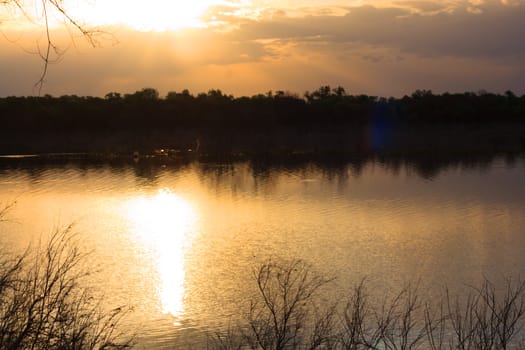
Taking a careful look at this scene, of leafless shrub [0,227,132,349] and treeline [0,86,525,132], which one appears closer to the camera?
leafless shrub [0,227,132,349]

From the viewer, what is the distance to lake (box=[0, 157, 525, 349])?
9398 mm

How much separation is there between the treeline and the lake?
603 inches

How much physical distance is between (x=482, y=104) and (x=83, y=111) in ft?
74.2

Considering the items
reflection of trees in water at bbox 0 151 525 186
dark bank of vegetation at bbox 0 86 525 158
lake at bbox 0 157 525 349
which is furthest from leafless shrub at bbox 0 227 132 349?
dark bank of vegetation at bbox 0 86 525 158

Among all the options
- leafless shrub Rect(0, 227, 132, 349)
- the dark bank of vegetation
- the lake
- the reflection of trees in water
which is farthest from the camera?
the dark bank of vegetation

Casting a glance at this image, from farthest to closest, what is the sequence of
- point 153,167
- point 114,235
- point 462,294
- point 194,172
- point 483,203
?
point 153,167 → point 194,172 → point 483,203 → point 114,235 → point 462,294

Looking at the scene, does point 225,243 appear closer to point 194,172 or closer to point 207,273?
point 207,273

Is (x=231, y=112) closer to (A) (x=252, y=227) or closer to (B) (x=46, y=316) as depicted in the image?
(A) (x=252, y=227)

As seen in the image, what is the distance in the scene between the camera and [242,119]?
134 feet

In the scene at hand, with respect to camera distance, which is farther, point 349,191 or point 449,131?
point 449,131

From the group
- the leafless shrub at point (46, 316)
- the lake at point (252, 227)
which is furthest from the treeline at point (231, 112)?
the leafless shrub at point (46, 316)

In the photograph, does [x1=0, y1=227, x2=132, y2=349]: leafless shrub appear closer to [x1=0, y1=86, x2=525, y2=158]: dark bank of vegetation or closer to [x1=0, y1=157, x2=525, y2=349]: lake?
[x1=0, y1=157, x2=525, y2=349]: lake

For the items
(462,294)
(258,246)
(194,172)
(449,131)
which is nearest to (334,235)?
(258,246)

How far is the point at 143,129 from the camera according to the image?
4019cm
